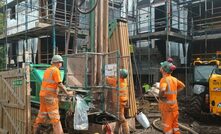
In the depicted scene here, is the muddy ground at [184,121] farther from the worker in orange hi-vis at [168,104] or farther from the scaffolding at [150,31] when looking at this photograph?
the scaffolding at [150,31]

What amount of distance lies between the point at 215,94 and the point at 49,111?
570cm

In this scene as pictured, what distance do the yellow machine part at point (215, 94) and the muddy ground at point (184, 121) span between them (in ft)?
2.08

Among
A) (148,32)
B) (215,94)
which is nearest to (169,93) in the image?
(215,94)

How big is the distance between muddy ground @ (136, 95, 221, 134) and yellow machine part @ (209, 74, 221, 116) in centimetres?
63

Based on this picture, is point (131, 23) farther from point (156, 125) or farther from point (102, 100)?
point (102, 100)

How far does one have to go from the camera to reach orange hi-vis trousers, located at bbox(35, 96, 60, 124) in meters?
A: 7.50

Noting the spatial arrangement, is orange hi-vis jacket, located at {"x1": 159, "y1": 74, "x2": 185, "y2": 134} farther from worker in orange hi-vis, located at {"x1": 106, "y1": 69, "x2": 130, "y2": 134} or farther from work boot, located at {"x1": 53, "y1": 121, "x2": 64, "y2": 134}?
work boot, located at {"x1": 53, "y1": 121, "x2": 64, "y2": 134}

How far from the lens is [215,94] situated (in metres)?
10.6

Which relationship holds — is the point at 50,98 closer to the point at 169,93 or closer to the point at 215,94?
the point at 169,93

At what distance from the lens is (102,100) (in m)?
8.44

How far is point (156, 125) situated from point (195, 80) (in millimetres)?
2812

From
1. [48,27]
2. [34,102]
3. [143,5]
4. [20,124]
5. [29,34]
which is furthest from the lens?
[143,5]

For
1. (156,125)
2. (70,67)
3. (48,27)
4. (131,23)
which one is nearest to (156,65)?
(131,23)

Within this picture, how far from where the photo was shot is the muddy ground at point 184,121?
9922 millimetres
